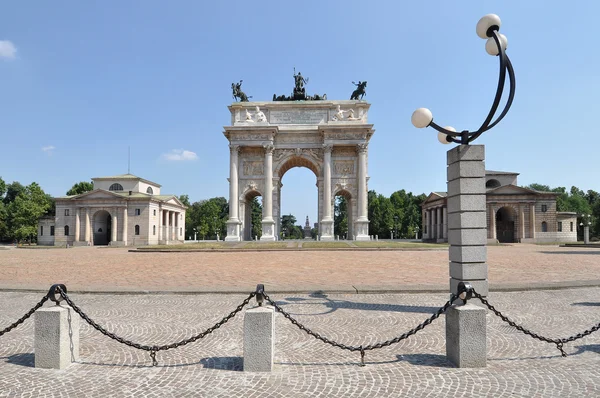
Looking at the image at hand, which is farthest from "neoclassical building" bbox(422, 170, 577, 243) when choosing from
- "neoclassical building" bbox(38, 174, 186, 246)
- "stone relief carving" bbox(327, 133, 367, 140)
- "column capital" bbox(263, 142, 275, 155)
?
"neoclassical building" bbox(38, 174, 186, 246)

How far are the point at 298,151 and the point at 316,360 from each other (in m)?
48.2

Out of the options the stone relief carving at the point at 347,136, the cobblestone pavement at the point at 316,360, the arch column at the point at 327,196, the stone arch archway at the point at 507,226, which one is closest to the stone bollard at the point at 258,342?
the cobblestone pavement at the point at 316,360

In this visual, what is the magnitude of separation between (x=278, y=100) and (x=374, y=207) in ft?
167

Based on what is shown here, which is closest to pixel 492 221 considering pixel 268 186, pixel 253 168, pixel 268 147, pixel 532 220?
pixel 532 220

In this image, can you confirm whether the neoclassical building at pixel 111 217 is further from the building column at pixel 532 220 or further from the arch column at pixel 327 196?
the building column at pixel 532 220

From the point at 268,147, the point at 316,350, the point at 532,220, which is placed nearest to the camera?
the point at 316,350

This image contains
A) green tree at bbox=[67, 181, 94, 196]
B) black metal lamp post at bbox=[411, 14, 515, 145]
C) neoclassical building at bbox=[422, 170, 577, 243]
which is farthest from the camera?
green tree at bbox=[67, 181, 94, 196]

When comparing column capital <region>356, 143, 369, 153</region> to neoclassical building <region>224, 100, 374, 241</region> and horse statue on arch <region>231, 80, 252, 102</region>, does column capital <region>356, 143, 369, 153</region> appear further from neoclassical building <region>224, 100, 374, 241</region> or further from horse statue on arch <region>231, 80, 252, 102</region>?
horse statue on arch <region>231, 80, 252, 102</region>

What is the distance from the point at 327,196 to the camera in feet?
172

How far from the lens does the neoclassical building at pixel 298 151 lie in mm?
51531

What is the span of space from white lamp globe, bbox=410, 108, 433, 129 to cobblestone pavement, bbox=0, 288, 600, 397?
15.8 ft

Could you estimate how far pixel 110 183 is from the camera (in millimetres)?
72625

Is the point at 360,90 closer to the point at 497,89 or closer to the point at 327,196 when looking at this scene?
the point at 327,196

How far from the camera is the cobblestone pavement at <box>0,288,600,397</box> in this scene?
5023 mm
